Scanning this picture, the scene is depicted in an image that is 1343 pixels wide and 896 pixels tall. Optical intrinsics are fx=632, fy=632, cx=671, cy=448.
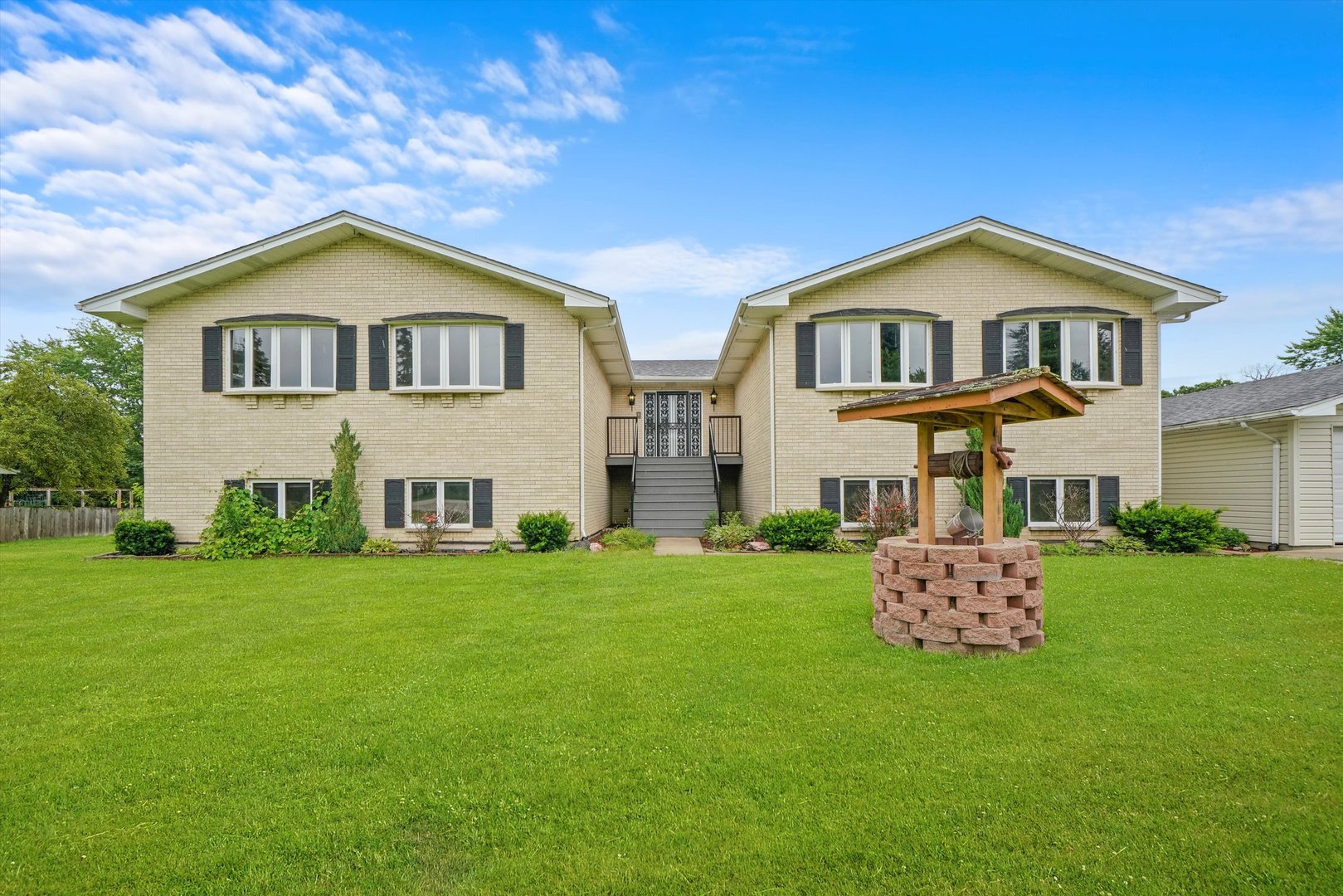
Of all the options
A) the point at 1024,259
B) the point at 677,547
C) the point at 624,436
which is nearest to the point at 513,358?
the point at 677,547

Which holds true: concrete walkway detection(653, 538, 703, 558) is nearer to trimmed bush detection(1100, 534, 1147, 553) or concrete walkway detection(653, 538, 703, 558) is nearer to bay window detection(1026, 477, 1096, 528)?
bay window detection(1026, 477, 1096, 528)

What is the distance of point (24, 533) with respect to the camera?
19688 millimetres

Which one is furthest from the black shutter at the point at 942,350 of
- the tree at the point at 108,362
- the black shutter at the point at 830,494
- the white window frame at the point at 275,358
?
the tree at the point at 108,362

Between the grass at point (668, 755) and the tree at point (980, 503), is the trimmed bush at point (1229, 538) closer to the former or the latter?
the tree at point (980, 503)

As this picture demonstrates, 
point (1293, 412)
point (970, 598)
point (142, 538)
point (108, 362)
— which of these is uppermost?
point (108, 362)

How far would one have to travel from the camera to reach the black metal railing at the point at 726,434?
1962 cm

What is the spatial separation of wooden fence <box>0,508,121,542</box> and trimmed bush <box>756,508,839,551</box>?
2209cm

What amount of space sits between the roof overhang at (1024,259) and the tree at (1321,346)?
32.9 m

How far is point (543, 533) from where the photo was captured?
41.5ft

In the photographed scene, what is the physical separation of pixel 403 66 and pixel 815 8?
29.4 feet

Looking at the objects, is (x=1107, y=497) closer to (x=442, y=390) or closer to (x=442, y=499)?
(x=442, y=499)

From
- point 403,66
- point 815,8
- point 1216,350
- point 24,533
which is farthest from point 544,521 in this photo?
point 1216,350

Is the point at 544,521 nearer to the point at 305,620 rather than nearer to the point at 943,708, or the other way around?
the point at 305,620

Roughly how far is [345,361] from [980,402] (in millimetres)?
12475
